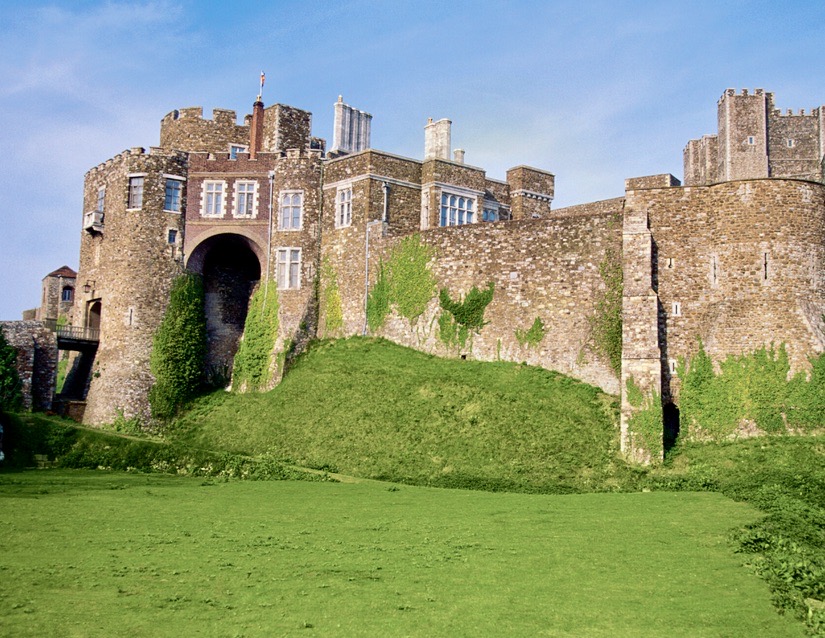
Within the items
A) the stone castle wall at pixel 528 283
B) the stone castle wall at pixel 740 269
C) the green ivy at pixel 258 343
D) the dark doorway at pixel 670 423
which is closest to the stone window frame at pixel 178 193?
the green ivy at pixel 258 343

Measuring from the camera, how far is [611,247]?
36.6 m

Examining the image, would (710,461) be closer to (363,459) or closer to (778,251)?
(778,251)

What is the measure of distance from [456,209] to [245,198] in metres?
10.6

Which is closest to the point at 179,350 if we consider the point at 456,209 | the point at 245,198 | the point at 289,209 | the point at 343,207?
the point at 245,198

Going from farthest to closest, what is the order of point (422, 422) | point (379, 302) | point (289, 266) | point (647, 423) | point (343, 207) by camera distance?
point (289, 266), point (343, 207), point (379, 302), point (422, 422), point (647, 423)

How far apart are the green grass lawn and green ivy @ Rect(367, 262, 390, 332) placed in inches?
717

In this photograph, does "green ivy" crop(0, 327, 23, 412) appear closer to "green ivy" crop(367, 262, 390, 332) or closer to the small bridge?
the small bridge

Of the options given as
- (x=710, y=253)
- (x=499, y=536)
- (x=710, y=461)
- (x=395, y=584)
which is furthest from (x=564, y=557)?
(x=710, y=253)

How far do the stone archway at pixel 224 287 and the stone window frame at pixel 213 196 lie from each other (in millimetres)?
1090

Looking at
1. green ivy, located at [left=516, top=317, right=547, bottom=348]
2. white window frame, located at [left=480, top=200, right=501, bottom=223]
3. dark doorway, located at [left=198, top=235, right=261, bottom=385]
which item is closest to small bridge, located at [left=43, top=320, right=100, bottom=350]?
dark doorway, located at [left=198, top=235, right=261, bottom=385]

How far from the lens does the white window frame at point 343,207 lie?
45.9m

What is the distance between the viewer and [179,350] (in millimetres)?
45781

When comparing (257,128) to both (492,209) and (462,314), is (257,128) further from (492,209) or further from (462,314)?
(462,314)

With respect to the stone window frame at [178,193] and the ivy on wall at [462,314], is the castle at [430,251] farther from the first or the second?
the ivy on wall at [462,314]
